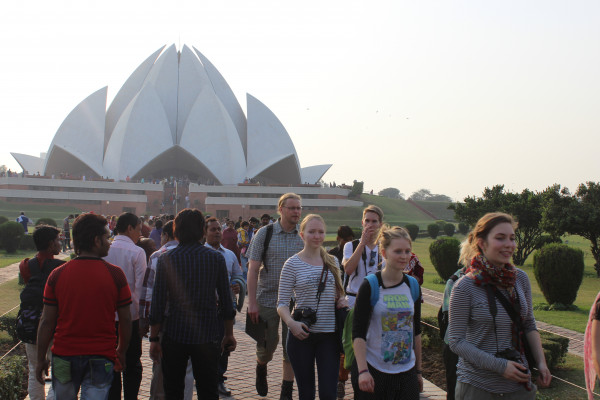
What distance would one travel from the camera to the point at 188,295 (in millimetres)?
2359

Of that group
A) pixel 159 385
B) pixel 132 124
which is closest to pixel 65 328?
pixel 159 385

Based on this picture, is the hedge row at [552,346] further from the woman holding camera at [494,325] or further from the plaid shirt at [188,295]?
the plaid shirt at [188,295]

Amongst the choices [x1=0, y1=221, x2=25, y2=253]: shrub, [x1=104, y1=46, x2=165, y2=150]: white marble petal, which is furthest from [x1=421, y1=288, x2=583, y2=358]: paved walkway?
[x1=104, y1=46, x2=165, y2=150]: white marble petal

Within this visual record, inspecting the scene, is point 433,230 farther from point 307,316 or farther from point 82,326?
point 82,326

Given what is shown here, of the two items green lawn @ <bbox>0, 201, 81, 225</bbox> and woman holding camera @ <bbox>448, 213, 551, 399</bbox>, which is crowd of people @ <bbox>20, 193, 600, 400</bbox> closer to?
woman holding camera @ <bbox>448, 213, 551, 399</bbox>

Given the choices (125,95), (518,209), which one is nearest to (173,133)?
(125,95)

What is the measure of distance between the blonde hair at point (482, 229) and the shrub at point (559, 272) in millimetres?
5568

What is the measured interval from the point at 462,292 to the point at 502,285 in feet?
0.41

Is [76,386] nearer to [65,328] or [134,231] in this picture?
[65,328]

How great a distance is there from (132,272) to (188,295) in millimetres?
750

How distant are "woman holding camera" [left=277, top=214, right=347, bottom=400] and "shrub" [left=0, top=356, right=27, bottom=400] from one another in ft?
5.20

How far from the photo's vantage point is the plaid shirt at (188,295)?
2355 millimetres

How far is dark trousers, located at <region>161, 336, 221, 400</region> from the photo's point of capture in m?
2.36

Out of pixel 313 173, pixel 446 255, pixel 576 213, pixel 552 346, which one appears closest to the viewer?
pixel 552 346
